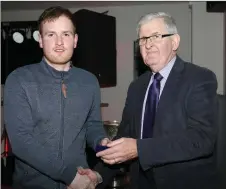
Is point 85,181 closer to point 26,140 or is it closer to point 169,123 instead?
point 26,140

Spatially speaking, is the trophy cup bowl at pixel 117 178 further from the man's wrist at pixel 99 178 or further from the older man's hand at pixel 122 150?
the older man's hand at pixel 122 150

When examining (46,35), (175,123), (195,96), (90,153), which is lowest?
(90,153)

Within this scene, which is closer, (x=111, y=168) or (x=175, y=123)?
(x=175, y=123)

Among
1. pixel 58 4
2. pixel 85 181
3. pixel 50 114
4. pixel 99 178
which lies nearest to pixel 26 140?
pixel 50 114

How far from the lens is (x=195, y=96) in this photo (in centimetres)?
150

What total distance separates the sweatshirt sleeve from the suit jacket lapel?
0.55 metres

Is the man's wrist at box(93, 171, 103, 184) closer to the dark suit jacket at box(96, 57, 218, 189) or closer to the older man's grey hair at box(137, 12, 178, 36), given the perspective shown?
the dark suit jacket at box(96, 57, 218, 189)

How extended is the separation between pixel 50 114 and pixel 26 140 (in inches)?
6.8

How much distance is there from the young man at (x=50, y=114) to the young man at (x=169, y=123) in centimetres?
20

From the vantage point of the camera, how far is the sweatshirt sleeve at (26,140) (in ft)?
4.98

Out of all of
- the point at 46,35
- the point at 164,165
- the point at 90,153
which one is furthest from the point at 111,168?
the point at 90,153

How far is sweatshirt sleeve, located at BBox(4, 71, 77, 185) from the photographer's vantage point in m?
1.52

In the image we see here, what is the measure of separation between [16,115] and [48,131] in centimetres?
18

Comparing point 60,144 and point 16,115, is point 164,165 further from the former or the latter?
point 16,115
